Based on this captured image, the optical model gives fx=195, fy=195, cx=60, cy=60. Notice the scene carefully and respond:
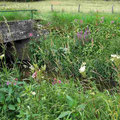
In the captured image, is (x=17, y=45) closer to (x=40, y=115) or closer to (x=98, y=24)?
(x=98, y=24)

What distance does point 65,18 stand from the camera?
22.0ft

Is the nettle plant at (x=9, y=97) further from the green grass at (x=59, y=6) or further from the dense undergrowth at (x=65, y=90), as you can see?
the green grass at (x=59, y=6)

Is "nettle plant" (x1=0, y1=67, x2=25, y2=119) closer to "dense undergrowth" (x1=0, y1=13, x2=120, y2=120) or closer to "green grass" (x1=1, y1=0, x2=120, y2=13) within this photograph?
"dense undergrowth" (x1=0, y1=13, x2=120, y2=120)

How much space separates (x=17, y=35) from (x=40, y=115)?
4.21 m

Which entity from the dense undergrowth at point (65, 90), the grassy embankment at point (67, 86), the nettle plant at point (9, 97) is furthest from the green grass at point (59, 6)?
the nettle plant at point (9, 97)

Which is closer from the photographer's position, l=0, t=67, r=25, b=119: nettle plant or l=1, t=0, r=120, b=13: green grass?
l=0, t=67, r=25, b=119: nettle plant

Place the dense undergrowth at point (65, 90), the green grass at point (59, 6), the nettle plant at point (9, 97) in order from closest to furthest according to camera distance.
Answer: the dense undergrowth at point (65, 90)
the nettle plant at point (9, 97)
the green grass at point (59, 6)

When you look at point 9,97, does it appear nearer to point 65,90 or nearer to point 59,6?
point 65,90

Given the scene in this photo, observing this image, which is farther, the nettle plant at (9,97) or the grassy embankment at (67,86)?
the nettle plant at (9,97)

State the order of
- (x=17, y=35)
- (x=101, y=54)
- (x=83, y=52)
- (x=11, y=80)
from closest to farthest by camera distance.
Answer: (x=11, y=80) → (x=101, y=54) → (x=83, y=52) → (x=17, y=35)

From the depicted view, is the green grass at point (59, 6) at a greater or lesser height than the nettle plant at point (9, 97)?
greater

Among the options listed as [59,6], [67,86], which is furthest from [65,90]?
[59,6]

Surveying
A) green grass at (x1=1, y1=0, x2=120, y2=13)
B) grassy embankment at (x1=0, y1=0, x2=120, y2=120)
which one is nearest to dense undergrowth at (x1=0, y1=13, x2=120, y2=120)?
grassy embankment at (x1=0, y1=0, x2=120, y2=120)

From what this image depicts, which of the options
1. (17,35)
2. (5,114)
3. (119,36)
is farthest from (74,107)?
(17,35)
